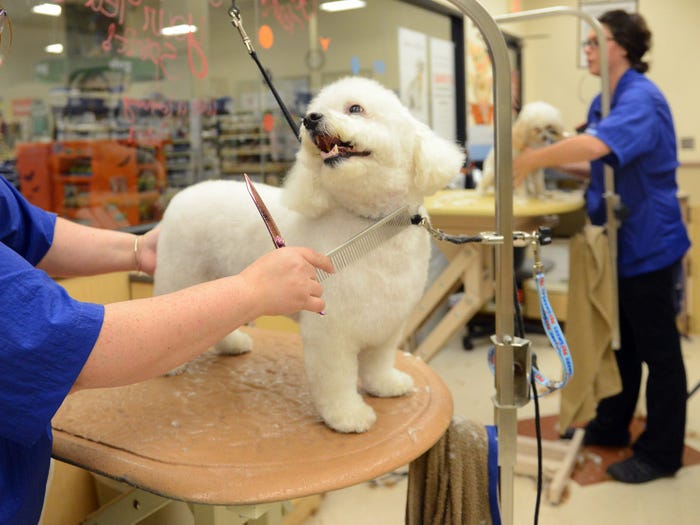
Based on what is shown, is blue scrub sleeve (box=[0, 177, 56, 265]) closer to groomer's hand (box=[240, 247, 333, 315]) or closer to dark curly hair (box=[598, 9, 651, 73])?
groomer's hand (box=[240, 247, 333, 315])

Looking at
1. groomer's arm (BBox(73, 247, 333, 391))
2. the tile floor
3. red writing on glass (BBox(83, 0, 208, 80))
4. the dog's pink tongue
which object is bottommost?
the tile floor

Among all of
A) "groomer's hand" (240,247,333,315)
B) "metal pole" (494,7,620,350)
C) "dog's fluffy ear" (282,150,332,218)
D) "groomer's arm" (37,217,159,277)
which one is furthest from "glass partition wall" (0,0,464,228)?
"metal pole" (494,7,620,350)

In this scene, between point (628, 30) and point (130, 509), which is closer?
point (130, 509)

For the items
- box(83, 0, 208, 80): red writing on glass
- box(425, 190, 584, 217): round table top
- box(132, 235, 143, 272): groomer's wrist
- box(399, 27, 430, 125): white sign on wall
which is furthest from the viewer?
box(399, 27, 430, 125): white sign on wall

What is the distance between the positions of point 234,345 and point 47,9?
1077 mm

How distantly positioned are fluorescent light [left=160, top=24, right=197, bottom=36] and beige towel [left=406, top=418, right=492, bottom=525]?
1.51 metres

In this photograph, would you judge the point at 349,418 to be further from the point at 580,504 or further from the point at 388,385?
the point at 580,504

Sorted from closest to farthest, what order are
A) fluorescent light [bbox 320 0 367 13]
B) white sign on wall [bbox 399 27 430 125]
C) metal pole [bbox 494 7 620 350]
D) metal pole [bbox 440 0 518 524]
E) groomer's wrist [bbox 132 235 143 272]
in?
metal pole [bbox 440 0 518 524] < groomer's wrist [bbox 132 235 143 272] < metal pole [bbox 494 7 620 350] < fluorescent light [bbox 320 0 367 13] < white sign on wall [bbox 399 27 430 125]

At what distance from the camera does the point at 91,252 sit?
3.67 feet

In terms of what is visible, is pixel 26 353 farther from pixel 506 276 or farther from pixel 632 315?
pixel 632 315

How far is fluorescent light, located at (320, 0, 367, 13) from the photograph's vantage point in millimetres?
2881

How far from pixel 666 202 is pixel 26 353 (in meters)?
1.86

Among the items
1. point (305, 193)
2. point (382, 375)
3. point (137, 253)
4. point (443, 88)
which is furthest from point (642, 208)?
point (443, 88)

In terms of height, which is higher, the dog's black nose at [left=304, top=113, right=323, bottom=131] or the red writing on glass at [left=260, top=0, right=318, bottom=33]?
the red writing on glass at [left=260, top=0, right=318, bottom=33]
